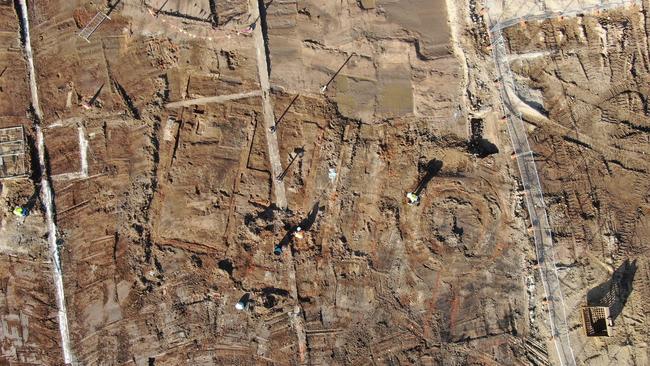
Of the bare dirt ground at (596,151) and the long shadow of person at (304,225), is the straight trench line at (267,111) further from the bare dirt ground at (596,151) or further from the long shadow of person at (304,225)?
the bare dirt ground at (596,151)

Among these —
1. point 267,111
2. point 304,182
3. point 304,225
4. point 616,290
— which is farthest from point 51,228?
point 616,290

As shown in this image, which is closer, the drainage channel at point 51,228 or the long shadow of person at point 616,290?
the long shadow of person at point 616,290

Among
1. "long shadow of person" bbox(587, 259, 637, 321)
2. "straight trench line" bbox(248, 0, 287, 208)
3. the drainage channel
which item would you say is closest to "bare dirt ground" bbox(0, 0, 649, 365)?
"straight trench line" bbox(248, 0, 287, 208)

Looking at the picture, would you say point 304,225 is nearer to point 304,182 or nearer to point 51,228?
point 304,182

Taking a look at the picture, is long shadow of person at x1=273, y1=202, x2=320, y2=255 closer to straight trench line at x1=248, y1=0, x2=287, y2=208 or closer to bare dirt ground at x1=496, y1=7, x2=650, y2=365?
straight trench line at x1=248, y1=0, x2=287, y2=208

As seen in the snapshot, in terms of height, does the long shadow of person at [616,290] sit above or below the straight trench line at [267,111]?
below

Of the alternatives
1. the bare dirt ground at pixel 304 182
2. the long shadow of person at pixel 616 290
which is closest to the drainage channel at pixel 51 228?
the bare dirt ground at pixel 304 182

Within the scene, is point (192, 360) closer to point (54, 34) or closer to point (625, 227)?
point (54, 34)
